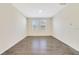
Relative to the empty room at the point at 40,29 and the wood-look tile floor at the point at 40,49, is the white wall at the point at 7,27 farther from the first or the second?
the wood-look tile floor at the point at 40,49

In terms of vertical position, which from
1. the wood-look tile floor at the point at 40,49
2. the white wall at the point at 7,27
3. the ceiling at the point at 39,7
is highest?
the ceiling at the point at 39,7

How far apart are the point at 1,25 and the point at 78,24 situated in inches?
63.5

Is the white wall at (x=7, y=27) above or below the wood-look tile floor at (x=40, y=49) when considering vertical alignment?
above

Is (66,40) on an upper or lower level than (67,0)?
lower

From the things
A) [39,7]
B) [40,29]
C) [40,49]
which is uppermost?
[39,7]

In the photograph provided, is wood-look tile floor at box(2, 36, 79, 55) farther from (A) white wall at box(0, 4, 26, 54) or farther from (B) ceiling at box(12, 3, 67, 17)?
(B) ceiling at box(12, 3, 67, 17)

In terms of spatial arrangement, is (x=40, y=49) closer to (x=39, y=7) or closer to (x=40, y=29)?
(x=40, y=29)

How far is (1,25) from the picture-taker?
2082 mm

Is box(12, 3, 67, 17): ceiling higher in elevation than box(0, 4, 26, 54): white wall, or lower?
higher

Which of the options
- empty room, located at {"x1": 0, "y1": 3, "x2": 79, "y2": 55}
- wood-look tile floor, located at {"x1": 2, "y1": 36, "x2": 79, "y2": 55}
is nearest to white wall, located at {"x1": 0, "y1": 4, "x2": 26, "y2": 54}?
empty room, located at {"x1": 0, "y1": 3, "x2": 79, "y2": 55}

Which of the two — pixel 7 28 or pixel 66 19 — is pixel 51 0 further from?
pixel 66 19

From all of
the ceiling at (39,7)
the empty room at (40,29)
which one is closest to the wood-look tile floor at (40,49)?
the empty room at (40,29)

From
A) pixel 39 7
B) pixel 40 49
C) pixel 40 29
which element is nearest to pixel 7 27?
pixel 40 29
